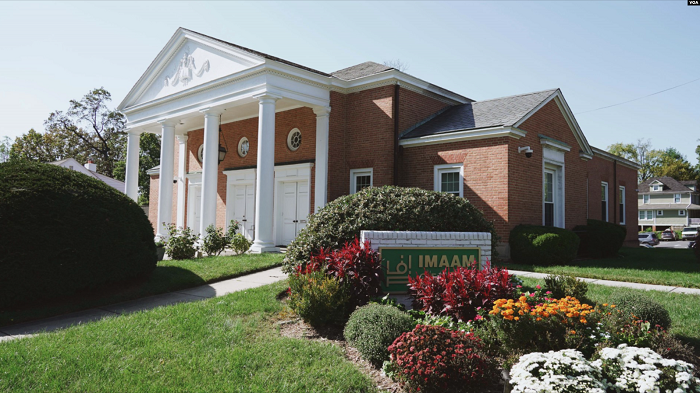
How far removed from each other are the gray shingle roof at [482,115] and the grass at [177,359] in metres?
10.2

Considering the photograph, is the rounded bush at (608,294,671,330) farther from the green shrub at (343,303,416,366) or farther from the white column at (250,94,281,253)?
the white column at (250,94,281,253)

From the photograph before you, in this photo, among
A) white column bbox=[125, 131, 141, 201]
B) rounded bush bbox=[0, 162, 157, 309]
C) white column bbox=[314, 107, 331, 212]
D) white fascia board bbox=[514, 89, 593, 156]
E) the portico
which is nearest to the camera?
rounded bush bbox=[0, 162, 157, 309]

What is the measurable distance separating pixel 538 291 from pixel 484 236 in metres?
2.06

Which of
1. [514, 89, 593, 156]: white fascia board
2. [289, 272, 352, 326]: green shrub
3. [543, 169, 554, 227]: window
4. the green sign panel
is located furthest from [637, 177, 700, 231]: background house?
[289, 272, 352, 326]: green shrub

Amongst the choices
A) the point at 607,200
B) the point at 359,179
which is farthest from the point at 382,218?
the point at 607,200

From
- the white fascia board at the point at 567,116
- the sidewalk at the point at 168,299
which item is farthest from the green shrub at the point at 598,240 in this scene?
the sidewalk at the point at 168,299

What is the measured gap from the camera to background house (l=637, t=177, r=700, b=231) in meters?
63.4

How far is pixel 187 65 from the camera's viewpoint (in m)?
17.6

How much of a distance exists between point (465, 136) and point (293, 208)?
692cm

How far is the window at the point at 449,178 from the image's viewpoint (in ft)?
47.1

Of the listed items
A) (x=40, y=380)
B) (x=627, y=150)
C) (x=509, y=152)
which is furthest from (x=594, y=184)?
(x=627, y=150)

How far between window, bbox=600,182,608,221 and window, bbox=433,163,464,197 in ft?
35.3

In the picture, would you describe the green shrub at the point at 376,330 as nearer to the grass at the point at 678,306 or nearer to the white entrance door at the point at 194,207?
the grass at the point at 678,306

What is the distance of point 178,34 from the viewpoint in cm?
1772
